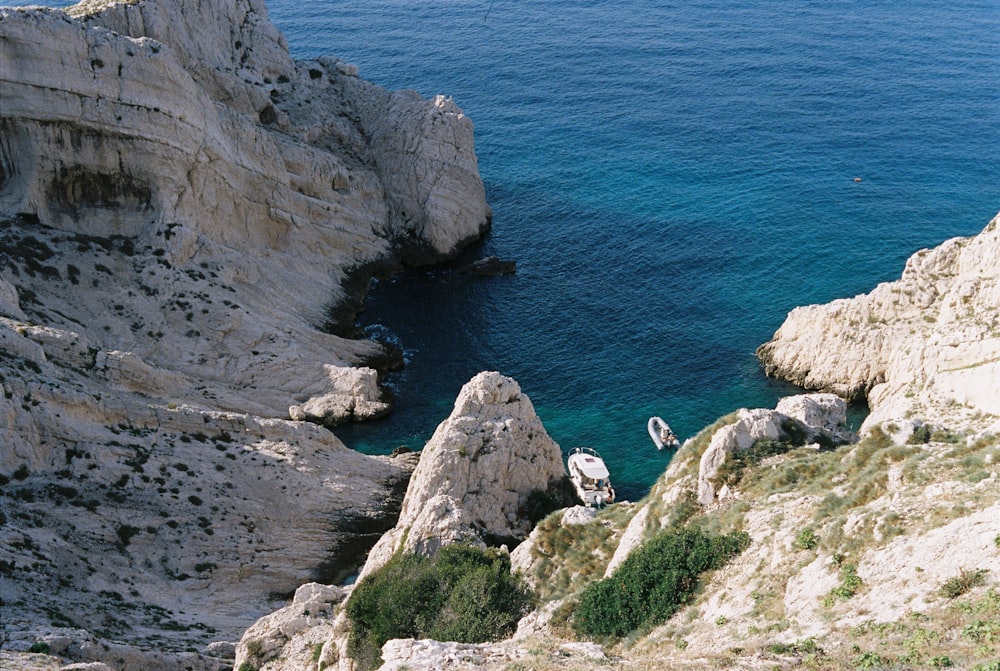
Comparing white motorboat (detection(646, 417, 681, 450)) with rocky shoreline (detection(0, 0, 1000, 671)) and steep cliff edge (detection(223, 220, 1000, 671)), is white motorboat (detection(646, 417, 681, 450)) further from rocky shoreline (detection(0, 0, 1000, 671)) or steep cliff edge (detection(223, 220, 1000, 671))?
steep cliff edge (detection(223, 220, 1000, 671))

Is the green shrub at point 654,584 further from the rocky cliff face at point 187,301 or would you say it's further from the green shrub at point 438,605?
the rocky cliff face at point 187,301

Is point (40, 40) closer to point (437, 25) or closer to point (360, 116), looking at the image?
point (360, 116)

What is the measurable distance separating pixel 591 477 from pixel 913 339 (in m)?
23.9

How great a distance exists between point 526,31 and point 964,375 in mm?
109310

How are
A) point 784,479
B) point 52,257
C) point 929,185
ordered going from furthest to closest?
1. point 929,185
2. point 52,257
3. point 784,479

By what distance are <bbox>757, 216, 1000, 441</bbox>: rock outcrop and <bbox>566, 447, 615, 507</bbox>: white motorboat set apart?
54.5 feet

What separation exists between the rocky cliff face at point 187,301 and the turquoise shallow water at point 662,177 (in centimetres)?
→ 681

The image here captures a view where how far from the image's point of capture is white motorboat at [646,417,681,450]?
213ft

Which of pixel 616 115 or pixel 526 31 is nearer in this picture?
pixel 616 115

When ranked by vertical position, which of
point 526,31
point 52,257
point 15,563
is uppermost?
point 526,31

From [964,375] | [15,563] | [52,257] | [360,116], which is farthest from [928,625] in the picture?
[360,116]

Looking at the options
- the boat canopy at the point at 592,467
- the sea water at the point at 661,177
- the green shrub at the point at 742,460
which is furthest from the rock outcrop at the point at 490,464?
the green shrub at the point at 742,460

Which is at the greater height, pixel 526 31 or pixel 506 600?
pixel 526 31

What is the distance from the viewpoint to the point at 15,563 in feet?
131
